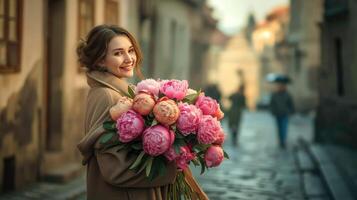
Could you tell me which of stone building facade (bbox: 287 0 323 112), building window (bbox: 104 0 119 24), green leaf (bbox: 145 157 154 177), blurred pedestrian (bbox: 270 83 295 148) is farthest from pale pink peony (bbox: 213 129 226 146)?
stone building facade (bbox: 287 0 323 112)

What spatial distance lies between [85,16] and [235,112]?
589 cm

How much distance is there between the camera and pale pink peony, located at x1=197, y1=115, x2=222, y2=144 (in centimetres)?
269

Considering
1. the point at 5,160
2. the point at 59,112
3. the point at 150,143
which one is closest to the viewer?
the point at 150,143

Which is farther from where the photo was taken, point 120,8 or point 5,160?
point 120,8

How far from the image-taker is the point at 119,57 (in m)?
2.89

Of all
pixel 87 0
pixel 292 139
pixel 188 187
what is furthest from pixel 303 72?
pixel 188 187

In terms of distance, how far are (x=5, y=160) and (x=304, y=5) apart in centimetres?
2407

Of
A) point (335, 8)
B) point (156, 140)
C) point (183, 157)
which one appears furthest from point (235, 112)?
point (156, 140)

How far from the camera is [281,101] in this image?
13.5 meters

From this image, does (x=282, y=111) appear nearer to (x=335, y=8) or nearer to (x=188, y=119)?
(x=335, y=8)

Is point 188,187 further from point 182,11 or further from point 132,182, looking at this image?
point 182,11

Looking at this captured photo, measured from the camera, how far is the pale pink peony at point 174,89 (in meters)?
2.76

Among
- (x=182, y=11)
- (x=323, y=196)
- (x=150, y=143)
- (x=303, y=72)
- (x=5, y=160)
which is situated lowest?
(x=323, y=196)

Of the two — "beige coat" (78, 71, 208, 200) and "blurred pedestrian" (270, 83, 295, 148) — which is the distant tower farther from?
"beige coat" (78, 71, 208, 200)
